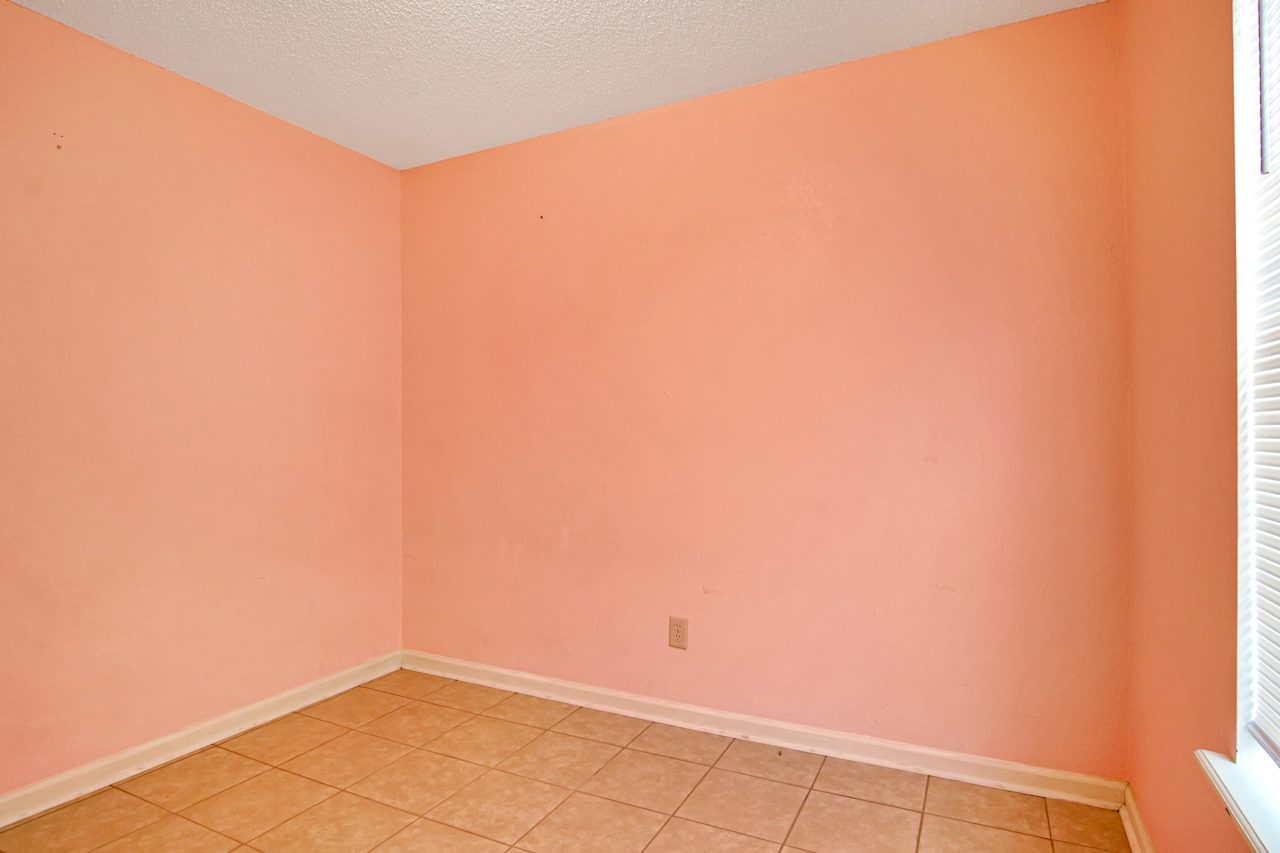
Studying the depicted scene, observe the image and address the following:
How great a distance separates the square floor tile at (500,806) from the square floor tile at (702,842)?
0.38m

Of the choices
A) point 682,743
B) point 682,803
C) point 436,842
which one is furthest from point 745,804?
point 436,842

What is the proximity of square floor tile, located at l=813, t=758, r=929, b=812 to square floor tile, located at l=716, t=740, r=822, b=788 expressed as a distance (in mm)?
45

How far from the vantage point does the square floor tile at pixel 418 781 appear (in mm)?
2070

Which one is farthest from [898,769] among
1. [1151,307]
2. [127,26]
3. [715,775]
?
[127,26]

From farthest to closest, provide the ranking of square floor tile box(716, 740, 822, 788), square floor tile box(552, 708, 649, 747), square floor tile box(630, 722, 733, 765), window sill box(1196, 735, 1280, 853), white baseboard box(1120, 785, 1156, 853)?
square floor tile box(552, 708, 649, 747), square floor tile box(630, 722, 733, 765), square floor tile box(716, 740, 822, 788), white baseboard box(1120, 785, 1156, 853), window sill box(1196, 735, 1280, 853)

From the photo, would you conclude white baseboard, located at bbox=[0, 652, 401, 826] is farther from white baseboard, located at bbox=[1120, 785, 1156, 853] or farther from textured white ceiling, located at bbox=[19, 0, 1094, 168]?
white baseboard, located at bbox=[1120, 785, 1156, 853]

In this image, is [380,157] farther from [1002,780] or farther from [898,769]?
[1002,780]

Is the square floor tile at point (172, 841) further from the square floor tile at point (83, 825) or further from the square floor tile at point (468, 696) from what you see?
the square floor tile at point (468, 696)

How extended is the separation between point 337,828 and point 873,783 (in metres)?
1.71

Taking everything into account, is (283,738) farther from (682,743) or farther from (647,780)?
(682,743)

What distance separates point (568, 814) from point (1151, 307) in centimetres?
223

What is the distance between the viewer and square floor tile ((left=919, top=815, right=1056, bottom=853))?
180cm

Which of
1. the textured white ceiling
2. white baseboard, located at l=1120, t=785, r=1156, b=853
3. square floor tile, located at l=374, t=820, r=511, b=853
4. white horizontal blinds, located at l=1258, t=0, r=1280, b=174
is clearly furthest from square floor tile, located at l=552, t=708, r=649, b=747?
the textured white ceiling

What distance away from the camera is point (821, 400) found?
2.35 meters
